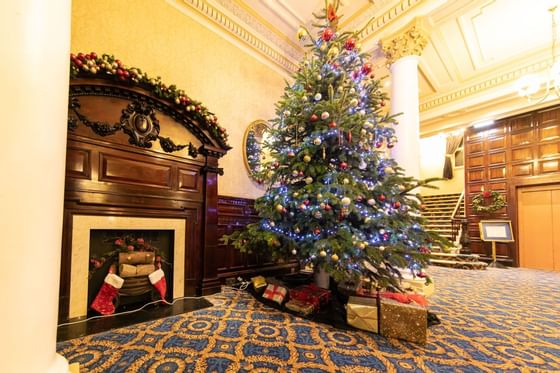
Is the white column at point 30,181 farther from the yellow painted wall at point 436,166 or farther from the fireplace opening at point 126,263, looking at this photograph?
the yellow painted wall at point 436,166

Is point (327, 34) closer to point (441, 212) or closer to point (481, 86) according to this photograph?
point (481, 86)

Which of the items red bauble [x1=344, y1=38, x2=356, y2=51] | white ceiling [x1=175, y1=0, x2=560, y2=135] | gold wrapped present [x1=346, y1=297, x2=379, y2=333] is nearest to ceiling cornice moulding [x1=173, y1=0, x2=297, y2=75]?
white ceiling [x1=175, y1=0, x2=560, y2=135]

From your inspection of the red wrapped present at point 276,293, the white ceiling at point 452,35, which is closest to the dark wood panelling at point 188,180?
the red wrapped present at point 276,293

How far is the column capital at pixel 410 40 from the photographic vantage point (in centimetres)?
339

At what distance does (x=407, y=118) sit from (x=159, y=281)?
361 centimetres

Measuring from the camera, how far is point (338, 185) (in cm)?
222

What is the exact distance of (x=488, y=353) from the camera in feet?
5.20

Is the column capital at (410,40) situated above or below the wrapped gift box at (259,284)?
above

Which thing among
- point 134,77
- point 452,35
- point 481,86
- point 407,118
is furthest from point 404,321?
point 481,86

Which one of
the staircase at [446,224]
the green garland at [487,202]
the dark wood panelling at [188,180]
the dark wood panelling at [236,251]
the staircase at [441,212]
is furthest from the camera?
the staircase at [441,212]

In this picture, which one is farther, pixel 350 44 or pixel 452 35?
pixel 452 35

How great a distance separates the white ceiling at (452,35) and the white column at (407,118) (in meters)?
0.72

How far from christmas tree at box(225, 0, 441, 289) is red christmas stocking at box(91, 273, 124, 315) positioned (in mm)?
1172

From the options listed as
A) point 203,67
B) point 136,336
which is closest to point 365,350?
point 136,336
